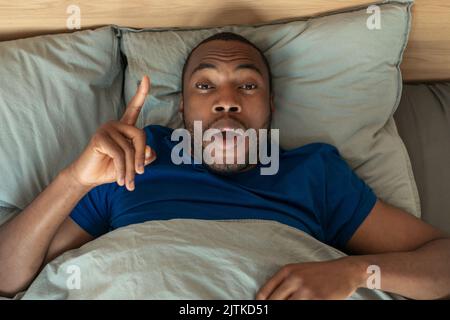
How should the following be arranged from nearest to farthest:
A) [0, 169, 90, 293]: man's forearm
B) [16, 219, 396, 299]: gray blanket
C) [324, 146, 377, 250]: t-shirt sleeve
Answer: [16, 219, 396, 299]: gray blanket → [0, 169, 90, 293]: man's forearm → [324, 146, 377, 250]: t-shirt sleeve

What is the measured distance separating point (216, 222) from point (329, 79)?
0.50 m

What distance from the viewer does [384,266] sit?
3.43 ft

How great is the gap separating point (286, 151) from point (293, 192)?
13cm

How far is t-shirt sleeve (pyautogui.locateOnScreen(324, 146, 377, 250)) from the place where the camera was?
1178 mm

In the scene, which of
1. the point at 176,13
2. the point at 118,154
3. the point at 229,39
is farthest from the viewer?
the point at 176,13

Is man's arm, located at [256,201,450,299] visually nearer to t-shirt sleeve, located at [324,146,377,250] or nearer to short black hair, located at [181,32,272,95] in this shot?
t-shirt sleeve, located at [324,146,377,250]

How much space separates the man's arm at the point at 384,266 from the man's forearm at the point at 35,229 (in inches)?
16.0

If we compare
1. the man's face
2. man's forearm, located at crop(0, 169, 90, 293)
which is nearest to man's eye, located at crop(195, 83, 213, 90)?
the man's face

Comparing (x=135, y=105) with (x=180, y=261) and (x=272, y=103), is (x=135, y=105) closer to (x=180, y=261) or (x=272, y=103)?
(x=180, y=261)

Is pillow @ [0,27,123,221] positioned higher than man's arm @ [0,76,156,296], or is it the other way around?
pillow @ [0,27,123,221]

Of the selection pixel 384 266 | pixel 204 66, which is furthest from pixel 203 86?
pixel 384 266

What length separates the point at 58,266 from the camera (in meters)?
1.06

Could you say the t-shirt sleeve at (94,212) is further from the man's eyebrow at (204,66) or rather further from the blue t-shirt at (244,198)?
the man's eyebrow at (204,66)
